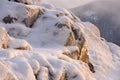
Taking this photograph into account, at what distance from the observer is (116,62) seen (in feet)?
214

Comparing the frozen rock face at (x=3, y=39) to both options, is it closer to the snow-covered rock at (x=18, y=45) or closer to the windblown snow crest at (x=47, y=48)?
the windblown snow crest at (x=47, y=48)

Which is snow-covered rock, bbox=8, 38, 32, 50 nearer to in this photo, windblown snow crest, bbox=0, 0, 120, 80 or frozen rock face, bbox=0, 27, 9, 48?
windblown snow crest, bbox=0, 0, 120, 80

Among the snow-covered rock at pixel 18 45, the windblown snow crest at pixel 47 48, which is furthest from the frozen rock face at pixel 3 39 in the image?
the snow-covered rock at pixel 18 45

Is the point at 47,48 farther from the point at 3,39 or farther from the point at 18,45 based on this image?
the point at 3,39

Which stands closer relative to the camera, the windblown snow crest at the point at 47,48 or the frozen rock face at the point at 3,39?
the windblown snow crest at the point at 47,48

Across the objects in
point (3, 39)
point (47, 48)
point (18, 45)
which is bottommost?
point (47, 48)

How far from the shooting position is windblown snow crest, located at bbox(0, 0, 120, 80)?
108 feet

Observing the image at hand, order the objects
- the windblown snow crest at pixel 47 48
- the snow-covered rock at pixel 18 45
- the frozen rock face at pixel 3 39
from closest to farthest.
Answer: the windblown snow crest at pixel 47 48 < the frozen rock face at pixel 3 39 < the snow-covered rock at pixel 18 45

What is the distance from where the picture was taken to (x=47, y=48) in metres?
45.7

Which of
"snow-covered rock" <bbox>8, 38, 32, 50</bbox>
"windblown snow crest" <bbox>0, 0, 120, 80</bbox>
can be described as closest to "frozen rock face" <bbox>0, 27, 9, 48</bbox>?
"windblown snow crest" <bbox>0, 0, 120, 80</bbox>

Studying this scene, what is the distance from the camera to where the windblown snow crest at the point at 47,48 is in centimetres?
3307

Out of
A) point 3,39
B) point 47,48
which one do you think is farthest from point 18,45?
point 47,48

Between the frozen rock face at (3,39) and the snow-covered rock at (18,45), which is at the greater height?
the frozen rock face at (3,39)

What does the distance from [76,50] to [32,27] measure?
7.72m
